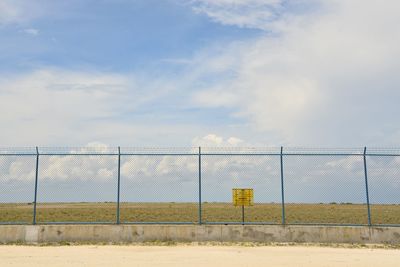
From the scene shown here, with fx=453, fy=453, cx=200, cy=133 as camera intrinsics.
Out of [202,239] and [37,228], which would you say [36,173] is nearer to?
[37,228]

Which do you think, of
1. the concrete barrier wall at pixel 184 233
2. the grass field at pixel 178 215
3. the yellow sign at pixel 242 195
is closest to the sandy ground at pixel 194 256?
the concrete barrier wall at pixel 184 233

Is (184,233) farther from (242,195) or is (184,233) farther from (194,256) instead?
(194,256)

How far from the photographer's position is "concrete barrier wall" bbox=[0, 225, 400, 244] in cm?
1558

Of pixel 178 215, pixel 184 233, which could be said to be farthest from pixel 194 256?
pixel 178 215

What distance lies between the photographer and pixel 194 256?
13.0 meters

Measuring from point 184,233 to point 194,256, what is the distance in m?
2.82

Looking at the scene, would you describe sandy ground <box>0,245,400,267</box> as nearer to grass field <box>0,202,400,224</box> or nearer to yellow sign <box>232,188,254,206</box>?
yellow sign <box>232,188,254,206</box>

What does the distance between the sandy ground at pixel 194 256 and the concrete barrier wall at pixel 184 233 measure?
0.82m

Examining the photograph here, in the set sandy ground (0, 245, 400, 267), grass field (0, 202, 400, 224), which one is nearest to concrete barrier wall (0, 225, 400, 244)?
sandy ground (0, 245, 400, 267)

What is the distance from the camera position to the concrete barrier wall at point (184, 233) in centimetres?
1558

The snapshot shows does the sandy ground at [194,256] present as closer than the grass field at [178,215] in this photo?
Yes

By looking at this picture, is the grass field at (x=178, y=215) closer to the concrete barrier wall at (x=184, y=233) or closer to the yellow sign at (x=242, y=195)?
the concrete barrier wall at (x=184, y=233)

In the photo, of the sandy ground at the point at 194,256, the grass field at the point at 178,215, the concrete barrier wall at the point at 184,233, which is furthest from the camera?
the grass field at the point at 178,215

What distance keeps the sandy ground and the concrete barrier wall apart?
2.68 feet
